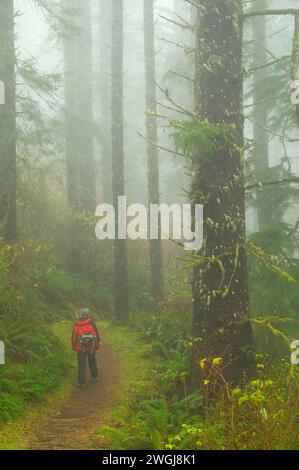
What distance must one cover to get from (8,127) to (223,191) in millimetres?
7333

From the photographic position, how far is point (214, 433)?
6809mm

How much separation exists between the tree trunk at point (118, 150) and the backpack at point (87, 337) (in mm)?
4562

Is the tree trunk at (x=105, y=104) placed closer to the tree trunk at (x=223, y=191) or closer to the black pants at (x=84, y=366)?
the black pants at (x=84, y=366)

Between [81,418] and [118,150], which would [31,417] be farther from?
[118,150]

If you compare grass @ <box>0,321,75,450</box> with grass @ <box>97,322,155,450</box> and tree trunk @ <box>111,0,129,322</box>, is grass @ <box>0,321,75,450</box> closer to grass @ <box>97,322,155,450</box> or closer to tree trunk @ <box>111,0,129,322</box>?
grass @ <box>97,322,155,450</box>

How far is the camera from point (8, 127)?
521 inches

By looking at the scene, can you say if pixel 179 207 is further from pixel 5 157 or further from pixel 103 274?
pixel 5 157

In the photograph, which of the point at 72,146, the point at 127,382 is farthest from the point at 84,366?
the point at 72,146

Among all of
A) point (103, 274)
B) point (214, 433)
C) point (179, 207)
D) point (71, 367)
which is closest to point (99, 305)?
point (103, 274)

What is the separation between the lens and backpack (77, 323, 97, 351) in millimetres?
10594

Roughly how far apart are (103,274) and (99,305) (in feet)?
6.93

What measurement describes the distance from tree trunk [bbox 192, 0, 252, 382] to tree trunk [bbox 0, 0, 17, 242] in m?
6.49

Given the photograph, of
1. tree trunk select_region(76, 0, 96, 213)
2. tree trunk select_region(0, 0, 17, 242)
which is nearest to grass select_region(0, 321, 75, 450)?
tree trunk select_region(0, 0, 17, 242)
